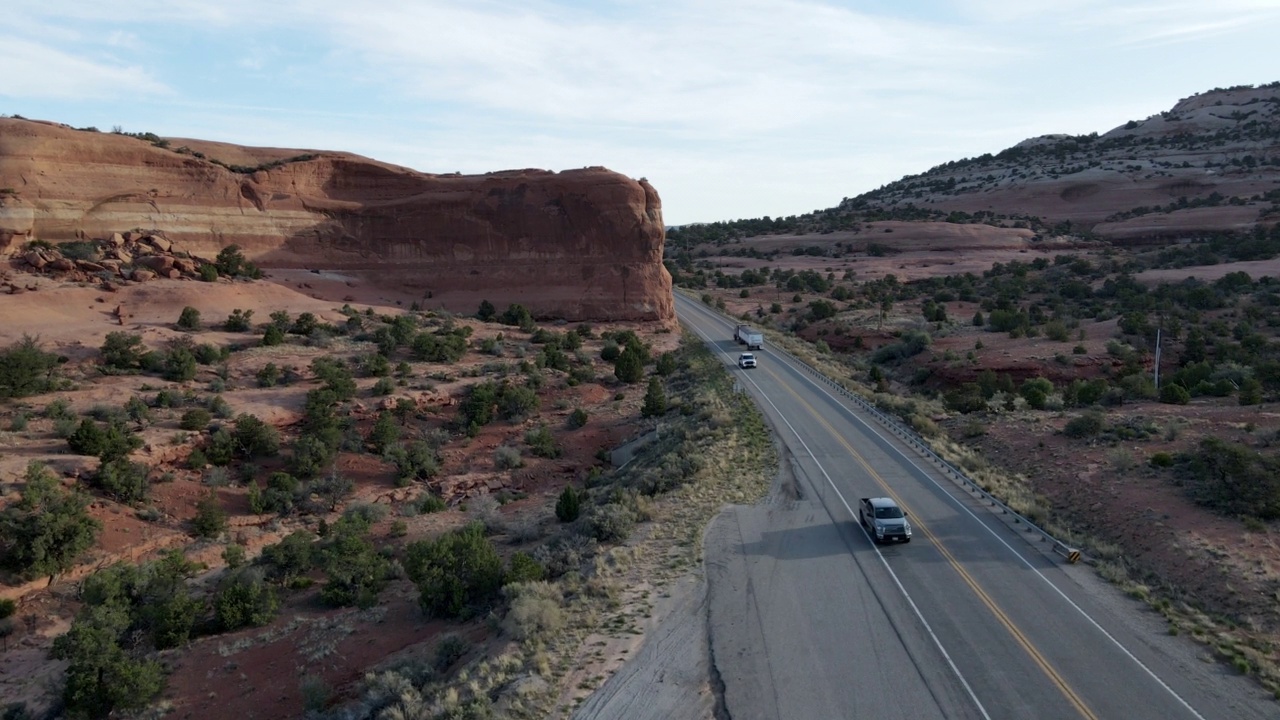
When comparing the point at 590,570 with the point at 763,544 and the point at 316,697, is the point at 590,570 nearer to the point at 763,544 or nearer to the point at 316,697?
the point at 763,544

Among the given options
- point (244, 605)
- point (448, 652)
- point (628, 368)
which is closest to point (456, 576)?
point (448, 652)

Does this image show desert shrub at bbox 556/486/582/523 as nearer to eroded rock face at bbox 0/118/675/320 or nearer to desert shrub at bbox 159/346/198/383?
desert shrub at bbox 159/346/198/383

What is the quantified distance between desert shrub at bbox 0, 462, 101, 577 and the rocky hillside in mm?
102169

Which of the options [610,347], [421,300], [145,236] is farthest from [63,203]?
[610,347]

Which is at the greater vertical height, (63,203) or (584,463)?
(63,203)

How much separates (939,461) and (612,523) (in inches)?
518

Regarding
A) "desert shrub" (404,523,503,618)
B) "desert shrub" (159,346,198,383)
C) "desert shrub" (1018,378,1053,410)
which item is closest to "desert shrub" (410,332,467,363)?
"desert shrub" (159,346,198,383)

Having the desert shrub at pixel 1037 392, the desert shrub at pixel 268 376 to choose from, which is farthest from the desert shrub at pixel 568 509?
the desert shrub at pixel 1037 392

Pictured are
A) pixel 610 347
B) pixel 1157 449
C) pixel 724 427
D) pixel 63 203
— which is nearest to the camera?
pixel 1157 449

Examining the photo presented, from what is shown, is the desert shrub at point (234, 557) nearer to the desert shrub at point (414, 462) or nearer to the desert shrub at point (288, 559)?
the desert shrub at point (288, 559)

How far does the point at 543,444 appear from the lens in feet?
105

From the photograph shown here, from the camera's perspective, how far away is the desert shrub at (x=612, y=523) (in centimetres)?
1992

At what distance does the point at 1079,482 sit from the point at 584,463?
1825 centimetres

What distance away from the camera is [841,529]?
67.8ft
